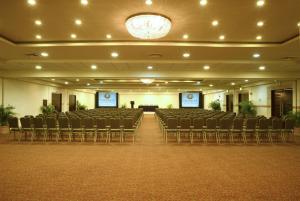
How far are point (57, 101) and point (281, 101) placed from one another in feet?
65.2

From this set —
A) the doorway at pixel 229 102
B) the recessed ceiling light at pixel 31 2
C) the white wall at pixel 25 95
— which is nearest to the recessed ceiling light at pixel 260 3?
the recessed ceiling light at pixel 31 2

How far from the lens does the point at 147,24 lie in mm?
5828

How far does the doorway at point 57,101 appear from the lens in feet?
77.3

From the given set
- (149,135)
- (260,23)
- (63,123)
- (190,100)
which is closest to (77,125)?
(63,123)

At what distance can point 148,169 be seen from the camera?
5613mm

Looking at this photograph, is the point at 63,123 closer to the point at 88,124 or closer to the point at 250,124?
the point at 88,124

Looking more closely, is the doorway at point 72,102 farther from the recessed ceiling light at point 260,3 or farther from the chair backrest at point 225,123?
the recessed ceiling light at point 260,3

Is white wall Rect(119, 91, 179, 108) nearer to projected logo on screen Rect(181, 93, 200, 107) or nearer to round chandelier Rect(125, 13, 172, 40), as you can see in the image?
projected logo on screen Rect(181, 93, 200, 107)

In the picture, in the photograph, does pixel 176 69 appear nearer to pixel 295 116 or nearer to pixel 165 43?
pixel 165 43

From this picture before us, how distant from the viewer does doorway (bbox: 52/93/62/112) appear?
23562 mm

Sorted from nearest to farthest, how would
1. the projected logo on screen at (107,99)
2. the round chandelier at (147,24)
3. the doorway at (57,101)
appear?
the round chandelier at (147,24) < the doorway at (57,101) < the projected logo on screen at (107,99)

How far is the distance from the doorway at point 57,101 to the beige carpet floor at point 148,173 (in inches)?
624

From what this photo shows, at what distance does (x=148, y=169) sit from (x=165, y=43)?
451cm

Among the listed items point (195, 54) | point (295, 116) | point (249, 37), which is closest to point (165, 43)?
point (195, 54)
